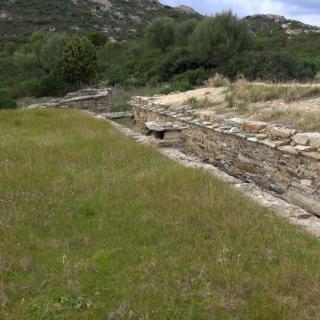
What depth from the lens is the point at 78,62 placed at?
29.8 metres

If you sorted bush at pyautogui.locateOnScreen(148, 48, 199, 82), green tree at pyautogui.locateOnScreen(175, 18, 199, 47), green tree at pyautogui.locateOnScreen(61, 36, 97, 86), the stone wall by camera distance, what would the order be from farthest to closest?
green tree at pyautogui.locateOnScreen(175, 18, 199, 47) < green tree at pyautogui.locateOnScreen(61, 36, 97, 86) < bush at pyautogui.locateOnScreen(148, 48, 199, 82) < the stone wall

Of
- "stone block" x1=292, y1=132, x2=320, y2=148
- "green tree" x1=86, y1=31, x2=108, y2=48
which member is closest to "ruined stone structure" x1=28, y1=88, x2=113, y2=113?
"stone block" x1=292, y1=132, x2=320, y2=148

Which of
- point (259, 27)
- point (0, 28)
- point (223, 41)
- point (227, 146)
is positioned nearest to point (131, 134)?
point (227, 146)

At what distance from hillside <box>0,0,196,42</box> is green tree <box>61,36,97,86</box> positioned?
96.4 ft

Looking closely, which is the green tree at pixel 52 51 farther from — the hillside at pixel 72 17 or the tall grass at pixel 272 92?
the tall grass at pixel 272 92

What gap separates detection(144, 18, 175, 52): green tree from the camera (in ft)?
132

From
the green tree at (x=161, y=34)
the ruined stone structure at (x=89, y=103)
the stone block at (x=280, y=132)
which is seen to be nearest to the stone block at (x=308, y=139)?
the stone block at (x=280, y=132)

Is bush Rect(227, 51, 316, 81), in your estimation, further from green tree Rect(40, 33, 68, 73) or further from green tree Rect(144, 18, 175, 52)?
green tree Rect(40, 33, 68, 73)

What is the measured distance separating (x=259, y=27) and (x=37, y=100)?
5116 centimetres

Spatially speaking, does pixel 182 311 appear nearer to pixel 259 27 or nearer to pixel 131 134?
pixel 131 134

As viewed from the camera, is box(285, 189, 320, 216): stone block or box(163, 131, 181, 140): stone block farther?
box(163, 131, 181, 140): stone block

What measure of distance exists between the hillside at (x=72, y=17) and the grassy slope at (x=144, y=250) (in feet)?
179

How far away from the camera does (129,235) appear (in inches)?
200

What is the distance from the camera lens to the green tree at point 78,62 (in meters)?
29.8
